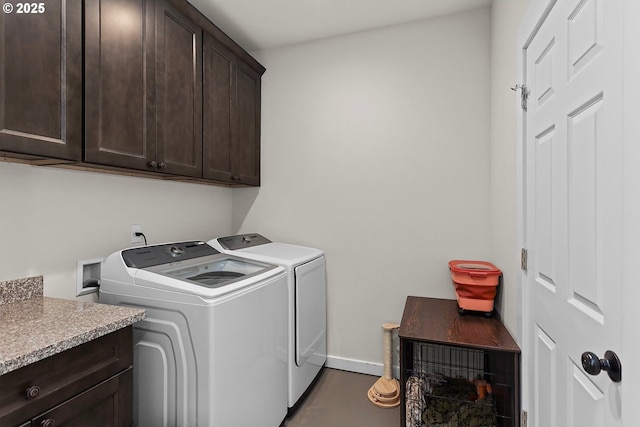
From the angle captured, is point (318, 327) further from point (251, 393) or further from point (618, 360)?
point (618, 360)

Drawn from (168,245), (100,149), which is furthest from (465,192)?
(100,149)

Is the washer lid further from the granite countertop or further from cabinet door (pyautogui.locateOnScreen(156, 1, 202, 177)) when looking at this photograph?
cabinet door (pyautogui.locateOnScreen(156, 1, 202, 177))

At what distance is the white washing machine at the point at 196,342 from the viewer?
1387 millimetres

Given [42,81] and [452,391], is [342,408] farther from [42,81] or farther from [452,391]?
[42,81]

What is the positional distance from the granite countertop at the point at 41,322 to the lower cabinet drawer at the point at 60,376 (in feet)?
0.17

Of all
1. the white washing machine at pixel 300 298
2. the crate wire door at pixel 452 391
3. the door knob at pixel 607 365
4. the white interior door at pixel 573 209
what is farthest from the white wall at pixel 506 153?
the white washing machine at pixel 300 298

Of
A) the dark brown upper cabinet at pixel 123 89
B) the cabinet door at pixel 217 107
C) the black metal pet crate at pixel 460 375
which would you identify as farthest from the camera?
the cabinet door at pixel 217 107

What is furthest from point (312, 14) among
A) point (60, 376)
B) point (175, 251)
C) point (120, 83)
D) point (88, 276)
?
point (60, 376)

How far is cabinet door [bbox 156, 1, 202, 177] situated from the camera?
1767mm

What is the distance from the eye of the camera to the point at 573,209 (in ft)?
3.27

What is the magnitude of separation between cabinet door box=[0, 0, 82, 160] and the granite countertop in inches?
24.2

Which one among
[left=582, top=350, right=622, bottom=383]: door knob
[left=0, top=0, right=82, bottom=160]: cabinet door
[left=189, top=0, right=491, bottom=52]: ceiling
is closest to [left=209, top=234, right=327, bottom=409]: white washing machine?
[left=0, top=0, right=82, bottom=160]: cabinet door

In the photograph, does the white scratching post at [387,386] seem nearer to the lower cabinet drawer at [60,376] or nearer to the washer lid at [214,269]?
the washer lid at [214,269]

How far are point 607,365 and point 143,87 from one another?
2.06 meters
